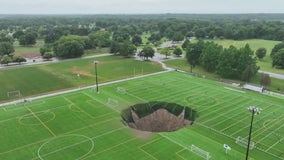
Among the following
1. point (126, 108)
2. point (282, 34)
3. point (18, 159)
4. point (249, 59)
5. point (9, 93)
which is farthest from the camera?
point (282, 34)

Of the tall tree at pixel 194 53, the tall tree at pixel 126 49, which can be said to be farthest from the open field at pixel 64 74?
the tall tree at pixel 194 53

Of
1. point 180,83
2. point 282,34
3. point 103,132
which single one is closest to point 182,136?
point 103,132

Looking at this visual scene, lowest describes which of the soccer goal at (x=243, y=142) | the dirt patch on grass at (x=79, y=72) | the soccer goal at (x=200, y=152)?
the soccer goal at (x=243, y=142)

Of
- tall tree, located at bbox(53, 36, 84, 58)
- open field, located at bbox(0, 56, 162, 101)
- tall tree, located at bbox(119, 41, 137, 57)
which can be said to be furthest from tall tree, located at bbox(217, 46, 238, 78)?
tall tree, located at bbox(53, 36, 84, 58)

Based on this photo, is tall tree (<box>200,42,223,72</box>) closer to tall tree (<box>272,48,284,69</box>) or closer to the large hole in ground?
tall tree (<box>272,48,284,69</box>)

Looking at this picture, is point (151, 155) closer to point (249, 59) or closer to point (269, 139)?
point (269, 139)

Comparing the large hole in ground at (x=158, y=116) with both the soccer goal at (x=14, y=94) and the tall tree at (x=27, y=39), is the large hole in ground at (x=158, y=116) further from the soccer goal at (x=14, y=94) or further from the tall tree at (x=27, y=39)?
the tall tree at (x=27, y=39)
